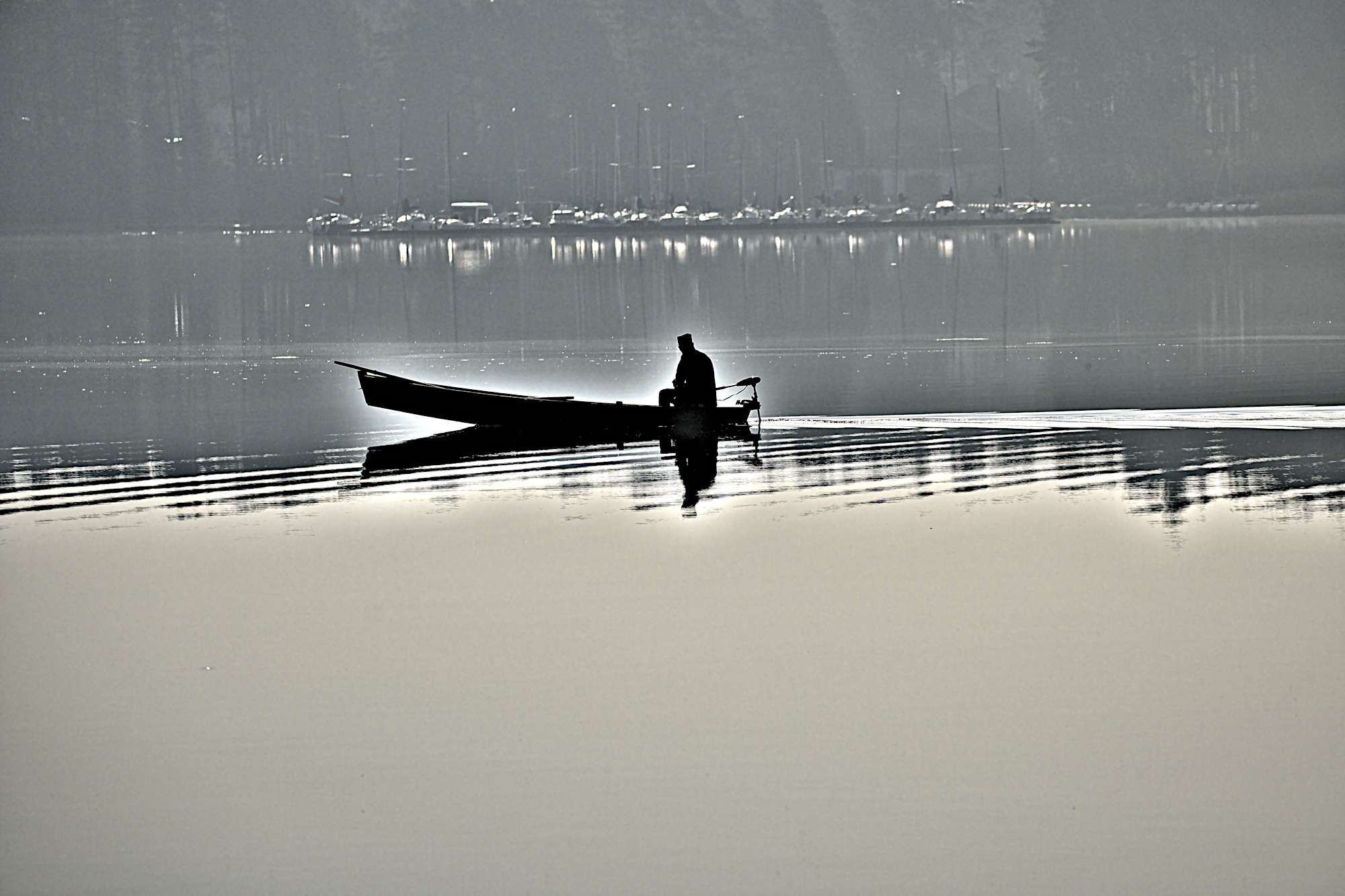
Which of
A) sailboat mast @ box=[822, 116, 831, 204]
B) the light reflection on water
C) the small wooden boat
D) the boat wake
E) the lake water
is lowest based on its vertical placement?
the lake water

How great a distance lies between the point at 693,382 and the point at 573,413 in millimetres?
1844

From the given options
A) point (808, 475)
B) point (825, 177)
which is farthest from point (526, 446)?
point (825, 177)

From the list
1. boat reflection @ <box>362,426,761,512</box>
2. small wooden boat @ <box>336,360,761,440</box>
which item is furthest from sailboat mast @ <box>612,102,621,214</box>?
boat reflection @ <box>362,426,761,512</box>

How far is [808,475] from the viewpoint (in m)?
28.0

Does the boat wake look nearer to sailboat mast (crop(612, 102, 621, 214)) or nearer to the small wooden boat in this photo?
the small wooden boat

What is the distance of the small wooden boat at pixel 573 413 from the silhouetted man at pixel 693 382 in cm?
12

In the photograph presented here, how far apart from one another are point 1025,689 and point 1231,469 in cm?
1178

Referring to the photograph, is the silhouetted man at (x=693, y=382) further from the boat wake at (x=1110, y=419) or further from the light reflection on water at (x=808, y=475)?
the boat wake at (x=1110, y=419)

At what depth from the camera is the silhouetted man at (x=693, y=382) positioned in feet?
102

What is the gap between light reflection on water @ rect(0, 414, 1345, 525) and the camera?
25844 mm

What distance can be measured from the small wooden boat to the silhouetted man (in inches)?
4.5

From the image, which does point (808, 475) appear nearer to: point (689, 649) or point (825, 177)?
point (689, 649)

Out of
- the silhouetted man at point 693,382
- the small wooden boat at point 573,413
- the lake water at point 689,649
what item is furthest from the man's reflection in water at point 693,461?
the silhouetted man at point 693,382

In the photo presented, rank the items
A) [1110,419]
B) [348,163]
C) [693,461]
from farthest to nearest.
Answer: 1. [348,163]
2. [1110,419]
3. [693,461]
